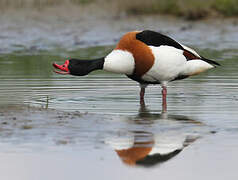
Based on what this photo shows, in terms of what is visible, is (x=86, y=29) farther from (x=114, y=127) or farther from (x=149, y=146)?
(x=149, y=146)

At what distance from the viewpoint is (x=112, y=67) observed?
408 inches

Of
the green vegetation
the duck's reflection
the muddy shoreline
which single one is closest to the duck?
the duck's reflection

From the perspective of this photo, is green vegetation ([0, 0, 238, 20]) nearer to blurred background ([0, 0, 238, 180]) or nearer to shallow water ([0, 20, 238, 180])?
blurred background ([0, 0, 238, 180])

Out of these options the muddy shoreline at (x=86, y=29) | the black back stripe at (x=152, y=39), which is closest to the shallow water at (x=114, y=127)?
the black back stripe at (x=152, y=39)

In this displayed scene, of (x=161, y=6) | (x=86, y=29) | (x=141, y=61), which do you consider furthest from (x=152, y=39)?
(x=161, y=6)

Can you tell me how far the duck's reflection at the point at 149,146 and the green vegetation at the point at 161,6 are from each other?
15.2 metres

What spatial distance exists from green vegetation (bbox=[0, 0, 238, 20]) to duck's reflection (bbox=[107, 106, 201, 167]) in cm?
1520

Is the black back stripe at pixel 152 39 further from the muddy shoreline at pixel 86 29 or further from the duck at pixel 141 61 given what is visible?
the muddy shoreline at pixel 86 29

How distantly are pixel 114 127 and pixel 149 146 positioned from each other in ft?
3.61

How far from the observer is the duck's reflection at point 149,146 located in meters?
7.03

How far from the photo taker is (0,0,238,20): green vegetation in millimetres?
23016

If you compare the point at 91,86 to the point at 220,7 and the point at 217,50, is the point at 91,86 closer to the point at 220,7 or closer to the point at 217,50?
the point at 217,50

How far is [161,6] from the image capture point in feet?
77.8

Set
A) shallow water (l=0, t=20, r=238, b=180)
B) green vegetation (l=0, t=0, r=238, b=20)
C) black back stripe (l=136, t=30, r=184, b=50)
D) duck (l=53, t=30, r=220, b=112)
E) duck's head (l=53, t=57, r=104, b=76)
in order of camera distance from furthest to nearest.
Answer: green vegetation (l=0, t=0, r=238, b=20) < black back stripe (l=136, t=30, r=184, b=50) < duck (l=53, t=30, r=220, b=112) < duck's head (l=53, t=57, r=104, b=76) < shallow water (l=0, t=20, r=238, b=180)
